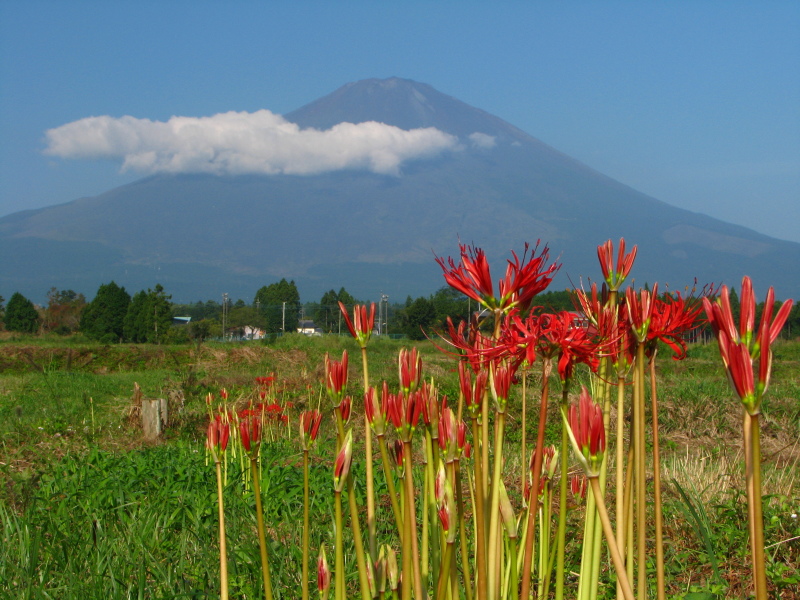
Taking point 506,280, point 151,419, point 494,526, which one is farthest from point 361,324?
point 151,419

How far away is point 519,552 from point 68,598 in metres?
1.45

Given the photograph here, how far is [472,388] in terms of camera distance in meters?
1.58

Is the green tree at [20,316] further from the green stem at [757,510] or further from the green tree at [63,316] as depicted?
the green stem at [757,510]

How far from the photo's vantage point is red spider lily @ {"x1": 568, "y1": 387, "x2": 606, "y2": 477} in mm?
983

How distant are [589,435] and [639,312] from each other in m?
0.33

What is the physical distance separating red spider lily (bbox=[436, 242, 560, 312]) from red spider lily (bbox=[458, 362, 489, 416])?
17 centimetres

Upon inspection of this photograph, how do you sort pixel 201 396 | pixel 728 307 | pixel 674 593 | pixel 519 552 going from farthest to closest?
pixel 201 396, pixel 674 593, pixel 519 552, pixel 728 307

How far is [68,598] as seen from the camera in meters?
2.19

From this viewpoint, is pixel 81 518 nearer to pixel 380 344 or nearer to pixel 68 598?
pixel 68 598

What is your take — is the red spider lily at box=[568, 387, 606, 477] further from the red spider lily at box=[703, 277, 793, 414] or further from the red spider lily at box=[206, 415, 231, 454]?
the red spider lily at box=[206, 415, 231, 454]

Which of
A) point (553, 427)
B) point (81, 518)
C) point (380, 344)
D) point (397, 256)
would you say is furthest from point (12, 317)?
point (397, 256)

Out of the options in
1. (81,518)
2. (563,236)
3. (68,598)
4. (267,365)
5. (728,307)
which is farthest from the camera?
(563,236)

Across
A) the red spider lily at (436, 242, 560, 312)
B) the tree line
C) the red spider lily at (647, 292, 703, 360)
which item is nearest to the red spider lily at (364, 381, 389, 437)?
the red spider lily at (436, 242, 560, 312)

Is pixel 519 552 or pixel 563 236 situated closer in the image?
pixel 519 552
